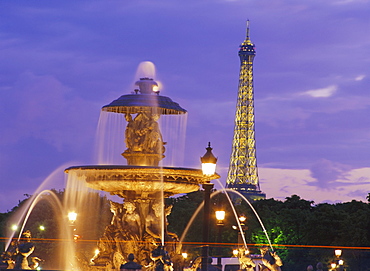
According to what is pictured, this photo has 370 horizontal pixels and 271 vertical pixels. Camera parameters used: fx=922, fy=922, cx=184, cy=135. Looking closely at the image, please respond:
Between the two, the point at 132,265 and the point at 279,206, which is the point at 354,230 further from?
the point at 132,265

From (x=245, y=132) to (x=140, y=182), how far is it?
140 m

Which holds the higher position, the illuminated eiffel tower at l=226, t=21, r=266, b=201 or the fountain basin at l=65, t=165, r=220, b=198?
the illuminated eiffel tower at l=226, t=21, r=266, b=201

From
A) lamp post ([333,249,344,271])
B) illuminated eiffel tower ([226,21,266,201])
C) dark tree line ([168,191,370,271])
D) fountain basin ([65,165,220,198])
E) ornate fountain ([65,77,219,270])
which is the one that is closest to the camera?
fountain basin ([65,165,220,198])

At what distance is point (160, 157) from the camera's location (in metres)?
27.0

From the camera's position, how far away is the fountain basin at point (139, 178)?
25047 mm

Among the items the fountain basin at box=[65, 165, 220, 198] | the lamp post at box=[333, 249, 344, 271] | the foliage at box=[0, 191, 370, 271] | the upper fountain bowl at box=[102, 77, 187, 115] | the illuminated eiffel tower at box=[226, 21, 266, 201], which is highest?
the illuminated eiffel tower at box=[226, 21, 266, 201]

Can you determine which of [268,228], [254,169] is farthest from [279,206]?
[254,169]

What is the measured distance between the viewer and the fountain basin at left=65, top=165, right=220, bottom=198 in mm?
25047

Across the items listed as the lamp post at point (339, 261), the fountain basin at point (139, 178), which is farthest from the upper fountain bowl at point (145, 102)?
the lamp post at point (339, 261)

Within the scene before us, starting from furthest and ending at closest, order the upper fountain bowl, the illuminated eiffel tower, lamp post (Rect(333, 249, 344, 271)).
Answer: the illuminated eiffel tower < lamp post (Rect(333, 249, 344, 271)) < the upper fountain bowl

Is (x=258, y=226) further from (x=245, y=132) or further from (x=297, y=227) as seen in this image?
(x=245, y=132)

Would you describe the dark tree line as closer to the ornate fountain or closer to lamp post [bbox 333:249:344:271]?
lamp post [bbox 333:249:344:271]

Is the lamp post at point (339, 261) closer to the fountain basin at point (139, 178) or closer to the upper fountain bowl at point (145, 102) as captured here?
the fountain basin at point (139, 178)

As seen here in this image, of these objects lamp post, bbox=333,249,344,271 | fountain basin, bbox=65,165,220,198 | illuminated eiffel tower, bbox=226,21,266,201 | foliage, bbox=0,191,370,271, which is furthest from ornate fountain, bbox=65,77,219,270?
illuminated eiffel tower, bbox=226,21,266,201
